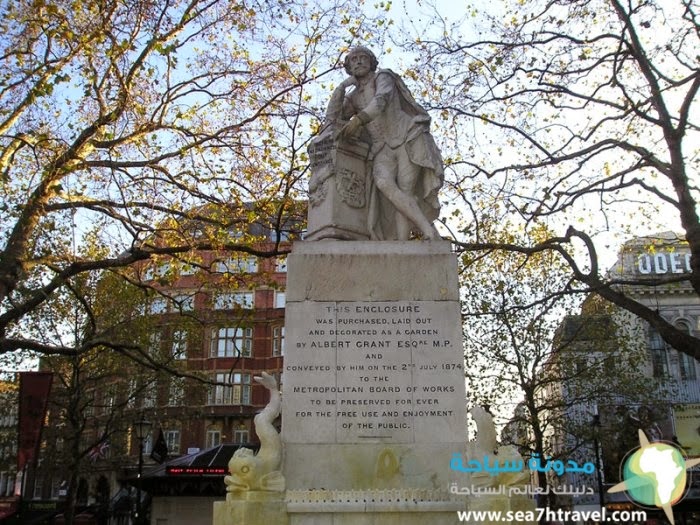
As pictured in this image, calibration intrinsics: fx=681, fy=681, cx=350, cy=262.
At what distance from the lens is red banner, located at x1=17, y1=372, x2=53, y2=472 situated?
51.9ft

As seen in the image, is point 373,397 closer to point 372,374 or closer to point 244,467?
point 372,374

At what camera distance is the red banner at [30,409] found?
15.8 meters

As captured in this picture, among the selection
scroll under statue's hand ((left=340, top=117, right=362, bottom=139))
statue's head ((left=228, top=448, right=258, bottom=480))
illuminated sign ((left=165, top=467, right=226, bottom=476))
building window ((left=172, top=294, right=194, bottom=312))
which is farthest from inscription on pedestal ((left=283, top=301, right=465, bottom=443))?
illuminated sign ((left=165, top=467, right=226, bottom=476))

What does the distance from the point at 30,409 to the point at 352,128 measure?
11442 mm

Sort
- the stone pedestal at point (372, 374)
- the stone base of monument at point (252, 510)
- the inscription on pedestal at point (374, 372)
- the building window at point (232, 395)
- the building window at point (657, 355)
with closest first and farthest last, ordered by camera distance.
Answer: the stone base of monument at point (252, 510), the stone pedestal at point (372, 374), the inscription on pedestal at point (374, 372), the building window at point (657, 355), the building window at point (232, 395)

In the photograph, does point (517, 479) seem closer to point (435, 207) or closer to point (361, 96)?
point (435, 207)

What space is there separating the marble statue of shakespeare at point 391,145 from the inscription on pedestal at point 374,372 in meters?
1.31

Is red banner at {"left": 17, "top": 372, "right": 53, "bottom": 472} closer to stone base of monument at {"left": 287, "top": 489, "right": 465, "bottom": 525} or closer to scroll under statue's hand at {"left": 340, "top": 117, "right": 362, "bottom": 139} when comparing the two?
scroll under statue's hand at {"left": 340, "top": 117, "right": 362, "bottom": 139}

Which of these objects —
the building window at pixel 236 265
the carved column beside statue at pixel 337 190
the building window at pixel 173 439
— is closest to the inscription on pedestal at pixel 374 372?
the carved column beside statue at pixel 337 190

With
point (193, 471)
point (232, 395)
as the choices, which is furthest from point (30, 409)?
point (232, 395)

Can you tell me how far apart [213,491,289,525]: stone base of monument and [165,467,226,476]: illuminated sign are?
1564 cm

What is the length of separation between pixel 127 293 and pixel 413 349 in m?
23.3

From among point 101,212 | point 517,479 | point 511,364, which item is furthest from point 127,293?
point 517,479

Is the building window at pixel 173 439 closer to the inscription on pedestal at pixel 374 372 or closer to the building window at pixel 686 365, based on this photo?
the building window at pixel 686 365
